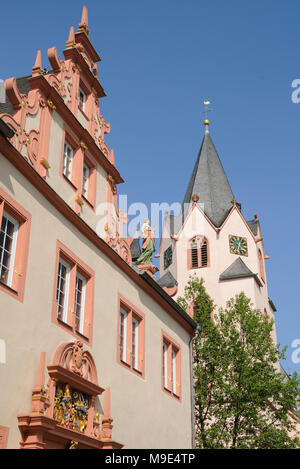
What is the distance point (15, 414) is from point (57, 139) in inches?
245

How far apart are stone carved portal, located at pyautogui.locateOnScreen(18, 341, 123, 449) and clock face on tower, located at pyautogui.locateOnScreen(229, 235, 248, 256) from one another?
94.4ft

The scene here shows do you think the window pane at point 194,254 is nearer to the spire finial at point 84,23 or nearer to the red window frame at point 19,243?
the spire finial at point 84,23

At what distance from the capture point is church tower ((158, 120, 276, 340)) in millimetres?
Answer: 38938

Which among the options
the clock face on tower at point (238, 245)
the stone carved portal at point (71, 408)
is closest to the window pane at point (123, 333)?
the stone carved portal at point (71, 408)

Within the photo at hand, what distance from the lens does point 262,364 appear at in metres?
28.0

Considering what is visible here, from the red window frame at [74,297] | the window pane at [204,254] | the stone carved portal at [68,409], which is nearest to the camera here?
the stone carved portal at [68,409]

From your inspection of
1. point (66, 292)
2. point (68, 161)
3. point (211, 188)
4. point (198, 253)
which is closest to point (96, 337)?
point (66, 292)

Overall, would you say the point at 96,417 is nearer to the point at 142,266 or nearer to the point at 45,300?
the point at 45,300

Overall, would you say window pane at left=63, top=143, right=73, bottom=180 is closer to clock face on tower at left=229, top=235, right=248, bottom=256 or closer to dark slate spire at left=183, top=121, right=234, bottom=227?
clock face on tower at left=229, top=235, right=248, bottom=256

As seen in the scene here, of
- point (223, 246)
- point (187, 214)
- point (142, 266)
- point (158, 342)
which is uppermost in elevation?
point (187, 214)

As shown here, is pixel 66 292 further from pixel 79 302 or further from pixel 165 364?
pixel 165 364

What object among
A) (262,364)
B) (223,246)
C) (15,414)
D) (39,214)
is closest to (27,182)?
(39,214)

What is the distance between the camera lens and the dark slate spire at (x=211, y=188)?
43.5 m

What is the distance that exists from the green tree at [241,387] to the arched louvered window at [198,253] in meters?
9.45
